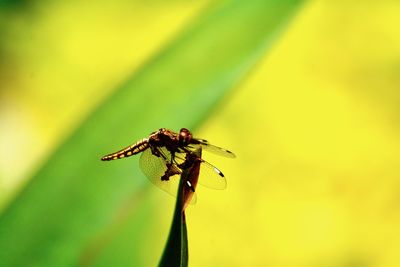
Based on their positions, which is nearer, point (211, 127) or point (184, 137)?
point (184, 137)

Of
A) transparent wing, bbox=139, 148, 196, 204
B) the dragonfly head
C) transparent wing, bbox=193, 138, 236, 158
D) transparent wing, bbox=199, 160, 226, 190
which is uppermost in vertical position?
transparent wing, bbox=193, 138, 236, 158

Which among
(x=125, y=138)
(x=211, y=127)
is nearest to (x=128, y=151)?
(x=125, y=138)

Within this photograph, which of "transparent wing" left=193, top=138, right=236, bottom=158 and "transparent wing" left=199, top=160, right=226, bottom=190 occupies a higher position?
"transparent wing" left=193, top=138, right=236, bottom=158

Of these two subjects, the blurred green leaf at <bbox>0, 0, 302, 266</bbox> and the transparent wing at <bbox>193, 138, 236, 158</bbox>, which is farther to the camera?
the transparent wing at <bbox>193, 138, 236, 158</bbox>

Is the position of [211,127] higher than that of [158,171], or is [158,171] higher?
[211,127]

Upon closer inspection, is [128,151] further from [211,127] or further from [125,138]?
[211,127]

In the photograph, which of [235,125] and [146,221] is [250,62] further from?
[146,221]
